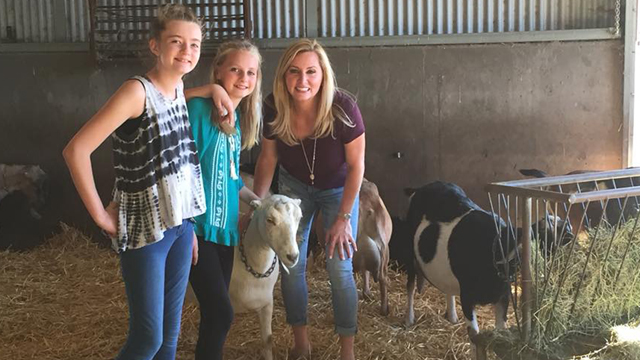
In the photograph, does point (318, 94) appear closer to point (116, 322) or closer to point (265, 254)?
point (265, 254)

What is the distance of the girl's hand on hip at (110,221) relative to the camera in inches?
95.4

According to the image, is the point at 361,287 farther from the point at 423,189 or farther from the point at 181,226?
the point at 181,226

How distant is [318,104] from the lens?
3.66 m

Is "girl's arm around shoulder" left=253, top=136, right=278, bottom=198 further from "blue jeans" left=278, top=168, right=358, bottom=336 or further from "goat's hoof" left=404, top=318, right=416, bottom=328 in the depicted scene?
"goat's hoof" left=404, top=318, right=416, bottom=328

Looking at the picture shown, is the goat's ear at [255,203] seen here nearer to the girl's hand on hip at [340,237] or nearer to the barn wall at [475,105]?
the girl's hand on hip at [340,237]

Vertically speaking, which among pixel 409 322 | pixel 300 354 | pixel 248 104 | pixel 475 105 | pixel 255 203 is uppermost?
pixel 248 104

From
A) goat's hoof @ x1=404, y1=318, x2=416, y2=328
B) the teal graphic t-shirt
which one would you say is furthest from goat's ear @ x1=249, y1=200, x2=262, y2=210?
goat's hoof @ x1=404, y1=318, x2=416, y2=328

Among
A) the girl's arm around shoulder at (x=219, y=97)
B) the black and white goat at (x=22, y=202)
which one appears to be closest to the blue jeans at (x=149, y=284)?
the girl's arm around shoulder at (x=219, y=97)

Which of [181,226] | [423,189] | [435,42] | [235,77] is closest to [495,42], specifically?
[435,42]

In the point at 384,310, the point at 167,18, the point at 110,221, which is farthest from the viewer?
the point at 384,310

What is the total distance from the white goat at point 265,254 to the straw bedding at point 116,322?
0.48 m

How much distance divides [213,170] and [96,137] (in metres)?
0.73

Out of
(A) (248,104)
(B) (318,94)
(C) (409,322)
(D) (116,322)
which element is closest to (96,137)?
(A) (248,104)

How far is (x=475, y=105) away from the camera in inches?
270
